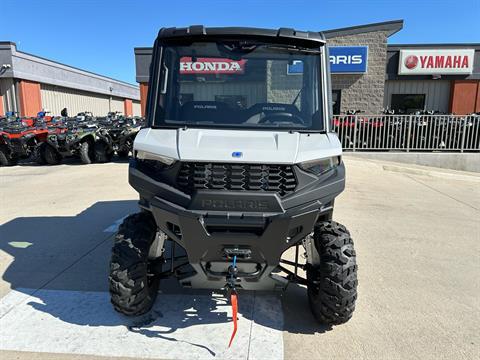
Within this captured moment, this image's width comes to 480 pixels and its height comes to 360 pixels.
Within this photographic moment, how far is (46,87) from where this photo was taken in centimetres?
2655

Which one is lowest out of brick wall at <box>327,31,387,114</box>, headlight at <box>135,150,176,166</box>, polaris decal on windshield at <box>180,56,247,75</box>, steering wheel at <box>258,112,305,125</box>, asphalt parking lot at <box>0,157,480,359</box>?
asphalt parking lot at <box>0,157,480,359</box>

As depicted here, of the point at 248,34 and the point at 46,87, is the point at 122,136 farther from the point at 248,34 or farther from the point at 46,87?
the point at 46,87

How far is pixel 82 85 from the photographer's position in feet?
106

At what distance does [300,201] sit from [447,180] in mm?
9543

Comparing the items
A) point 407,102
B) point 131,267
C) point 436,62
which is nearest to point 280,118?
point 131,267

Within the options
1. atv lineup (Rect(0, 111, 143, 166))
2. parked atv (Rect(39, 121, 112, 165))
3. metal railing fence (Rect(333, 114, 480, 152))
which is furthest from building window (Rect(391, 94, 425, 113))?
parked atv (Rect(39, 121, 112, 165))

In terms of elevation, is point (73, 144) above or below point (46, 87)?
below

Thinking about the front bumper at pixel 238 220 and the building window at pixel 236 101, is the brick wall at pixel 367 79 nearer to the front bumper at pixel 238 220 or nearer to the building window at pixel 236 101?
the building window at pixel 236 101

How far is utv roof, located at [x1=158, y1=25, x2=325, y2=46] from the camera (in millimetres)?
→ 2982

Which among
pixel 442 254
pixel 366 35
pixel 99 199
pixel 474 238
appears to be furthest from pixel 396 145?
pixel 99 199

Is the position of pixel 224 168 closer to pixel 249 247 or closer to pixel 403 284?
pixel 249 247

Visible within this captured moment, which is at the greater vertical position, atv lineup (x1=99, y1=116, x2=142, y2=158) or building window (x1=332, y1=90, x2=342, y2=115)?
building window (x1=332, y1=90, x2=342, y2=115)

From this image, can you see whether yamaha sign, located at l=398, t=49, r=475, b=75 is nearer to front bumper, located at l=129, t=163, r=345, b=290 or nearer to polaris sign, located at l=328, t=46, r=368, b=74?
polaris sign, located at l=328, t=46, r=368, b=74

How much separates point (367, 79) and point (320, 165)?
50.1 feet
